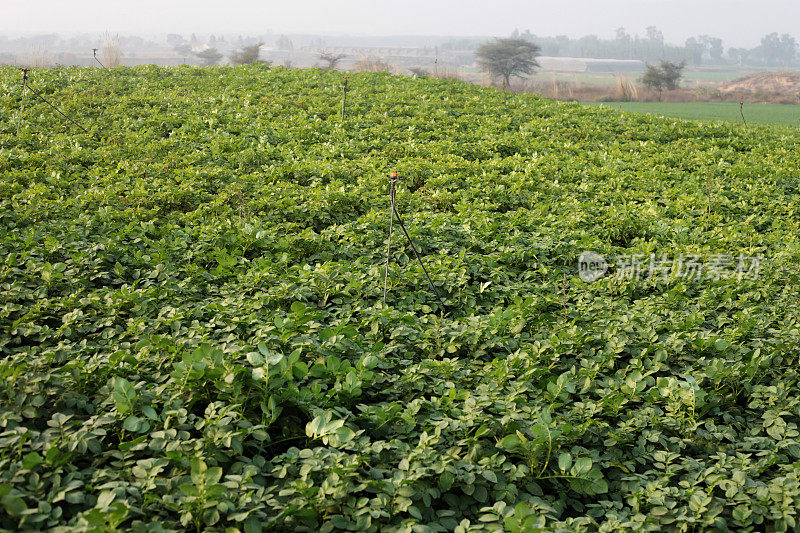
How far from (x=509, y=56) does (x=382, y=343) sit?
62.9 m

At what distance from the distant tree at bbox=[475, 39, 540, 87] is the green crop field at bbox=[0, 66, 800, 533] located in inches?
2234

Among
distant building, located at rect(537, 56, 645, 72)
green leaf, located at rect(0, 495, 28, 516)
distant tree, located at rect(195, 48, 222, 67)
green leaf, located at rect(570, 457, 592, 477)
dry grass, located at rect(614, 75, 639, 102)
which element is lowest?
green leaf, located at rect(570, 457, 592, 477)

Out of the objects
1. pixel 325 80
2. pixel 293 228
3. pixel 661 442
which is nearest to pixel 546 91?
pixel 325 80

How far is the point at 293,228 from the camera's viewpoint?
5.34 m

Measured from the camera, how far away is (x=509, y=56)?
5975 cm

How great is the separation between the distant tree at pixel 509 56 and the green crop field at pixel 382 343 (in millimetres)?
56748

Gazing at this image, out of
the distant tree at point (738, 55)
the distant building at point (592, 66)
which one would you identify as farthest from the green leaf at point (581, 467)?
the distant tree at point (738, 55)

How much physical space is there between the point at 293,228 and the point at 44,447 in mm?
3385

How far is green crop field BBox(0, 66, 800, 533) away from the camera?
2.24 m

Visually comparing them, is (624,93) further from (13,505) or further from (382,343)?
(13,505)

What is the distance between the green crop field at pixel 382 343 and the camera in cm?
224

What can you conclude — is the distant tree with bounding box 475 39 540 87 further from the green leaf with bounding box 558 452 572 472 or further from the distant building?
the green leaf with bounding box 558 452 572 472

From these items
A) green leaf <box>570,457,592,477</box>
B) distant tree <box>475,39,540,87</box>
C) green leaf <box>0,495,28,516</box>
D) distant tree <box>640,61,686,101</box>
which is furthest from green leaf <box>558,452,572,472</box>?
distant tree <box>475,39,540,87</box>

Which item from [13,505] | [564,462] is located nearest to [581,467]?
[564,462]
